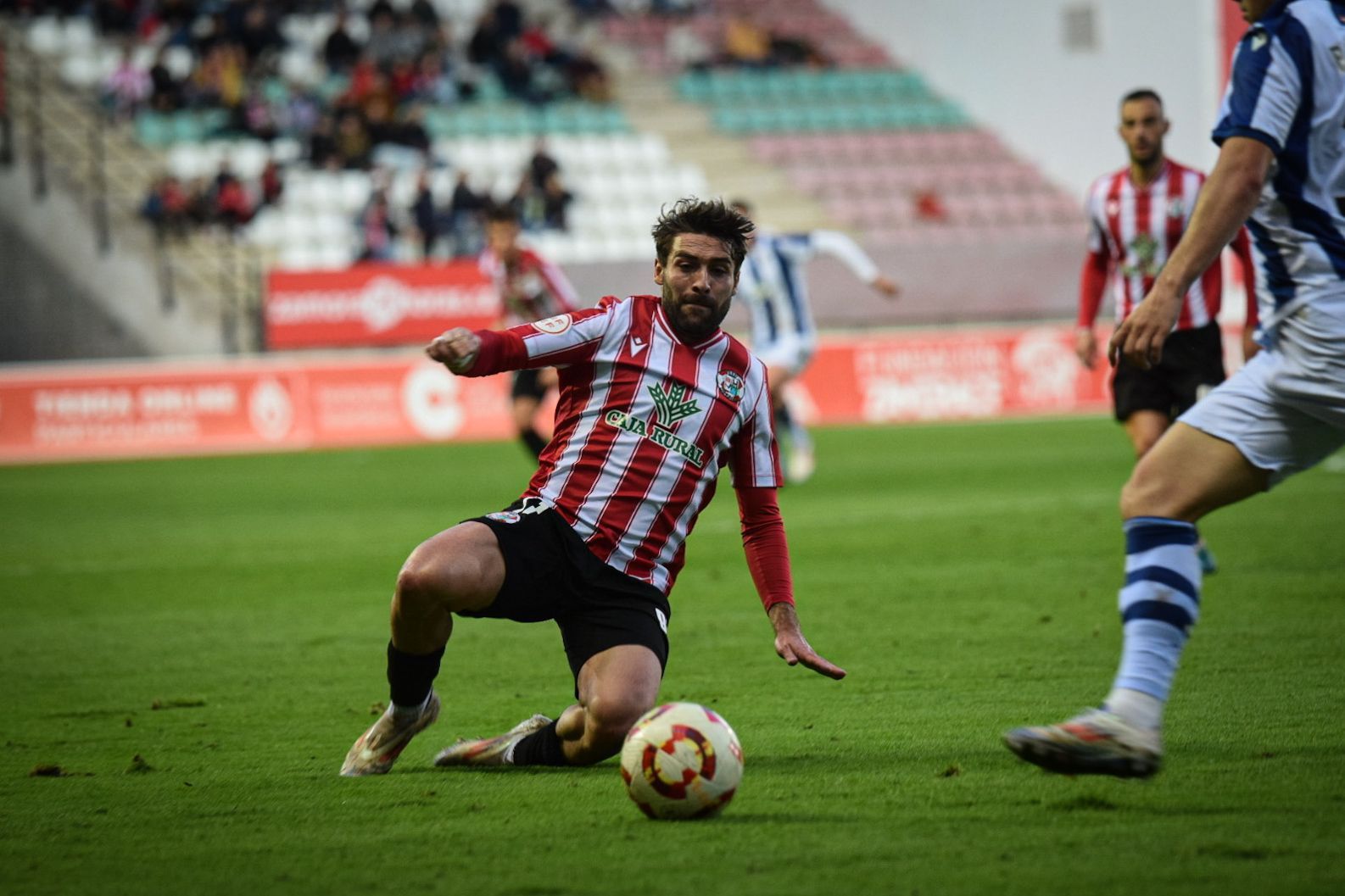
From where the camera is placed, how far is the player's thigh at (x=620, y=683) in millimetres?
4652

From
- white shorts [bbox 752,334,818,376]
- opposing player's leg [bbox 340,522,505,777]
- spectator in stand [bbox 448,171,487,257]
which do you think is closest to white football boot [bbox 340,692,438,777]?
opposing player's leg [bbox 340,522,505,777]

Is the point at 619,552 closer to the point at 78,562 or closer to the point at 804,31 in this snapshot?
the point at 78,562

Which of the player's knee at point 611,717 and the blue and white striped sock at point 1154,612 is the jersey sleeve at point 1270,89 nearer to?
the blue and white striped sock at point 1154,612

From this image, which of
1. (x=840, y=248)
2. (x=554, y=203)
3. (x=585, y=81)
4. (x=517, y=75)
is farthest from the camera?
(x=585, y=81)

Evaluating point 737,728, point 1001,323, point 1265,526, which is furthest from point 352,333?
point 737,728

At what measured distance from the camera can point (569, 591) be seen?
488 cm

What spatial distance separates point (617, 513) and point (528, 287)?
8607 millimetres

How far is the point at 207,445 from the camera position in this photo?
2047cm

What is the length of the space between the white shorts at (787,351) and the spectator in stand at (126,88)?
1380 centimetres

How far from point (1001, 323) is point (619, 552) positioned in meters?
19.3

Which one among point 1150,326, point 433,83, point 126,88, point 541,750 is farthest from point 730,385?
point 433,83

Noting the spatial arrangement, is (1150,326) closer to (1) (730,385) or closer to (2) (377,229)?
(1) (730,385)

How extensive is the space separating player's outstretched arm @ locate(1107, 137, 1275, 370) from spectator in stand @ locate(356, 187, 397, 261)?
1970cm

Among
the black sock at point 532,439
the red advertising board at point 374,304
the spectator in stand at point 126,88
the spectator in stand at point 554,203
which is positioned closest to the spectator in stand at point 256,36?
the spectator in stand at point 126,88
